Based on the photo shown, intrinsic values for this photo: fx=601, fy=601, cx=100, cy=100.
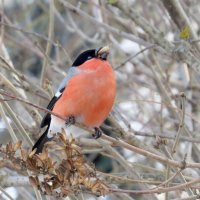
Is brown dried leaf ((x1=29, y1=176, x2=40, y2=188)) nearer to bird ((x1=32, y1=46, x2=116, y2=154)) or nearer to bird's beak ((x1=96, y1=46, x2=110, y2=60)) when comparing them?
bird ((x1=32, y1=46, x2=116, y2=154))

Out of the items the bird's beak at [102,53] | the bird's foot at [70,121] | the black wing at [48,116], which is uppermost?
the bird's beak at [102,53]

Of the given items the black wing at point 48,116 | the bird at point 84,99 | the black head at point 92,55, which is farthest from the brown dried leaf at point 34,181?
the black head at point 92,55

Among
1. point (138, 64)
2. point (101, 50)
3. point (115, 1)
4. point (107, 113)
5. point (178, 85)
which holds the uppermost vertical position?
point (115, 1)

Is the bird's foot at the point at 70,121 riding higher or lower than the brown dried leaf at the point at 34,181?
lower

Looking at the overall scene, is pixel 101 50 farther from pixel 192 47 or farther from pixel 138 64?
pixel 138 64

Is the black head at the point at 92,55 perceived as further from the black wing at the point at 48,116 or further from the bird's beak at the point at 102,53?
the black wing at the point at 48,116

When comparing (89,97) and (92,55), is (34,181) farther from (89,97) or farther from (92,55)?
(92,55)

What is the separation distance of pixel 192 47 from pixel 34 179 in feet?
4.08

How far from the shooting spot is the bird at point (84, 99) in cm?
290

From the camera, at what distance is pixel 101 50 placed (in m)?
3.16

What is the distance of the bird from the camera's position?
9.52 ft

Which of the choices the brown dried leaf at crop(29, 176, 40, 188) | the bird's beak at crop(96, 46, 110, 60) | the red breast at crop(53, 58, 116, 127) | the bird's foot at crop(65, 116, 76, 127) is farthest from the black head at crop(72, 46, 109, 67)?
the brown dried leaf at crop(29, 176, 40, 188)

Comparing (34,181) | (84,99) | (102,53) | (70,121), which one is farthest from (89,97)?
(34,181)

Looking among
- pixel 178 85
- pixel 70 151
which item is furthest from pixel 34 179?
pixel 178 85
